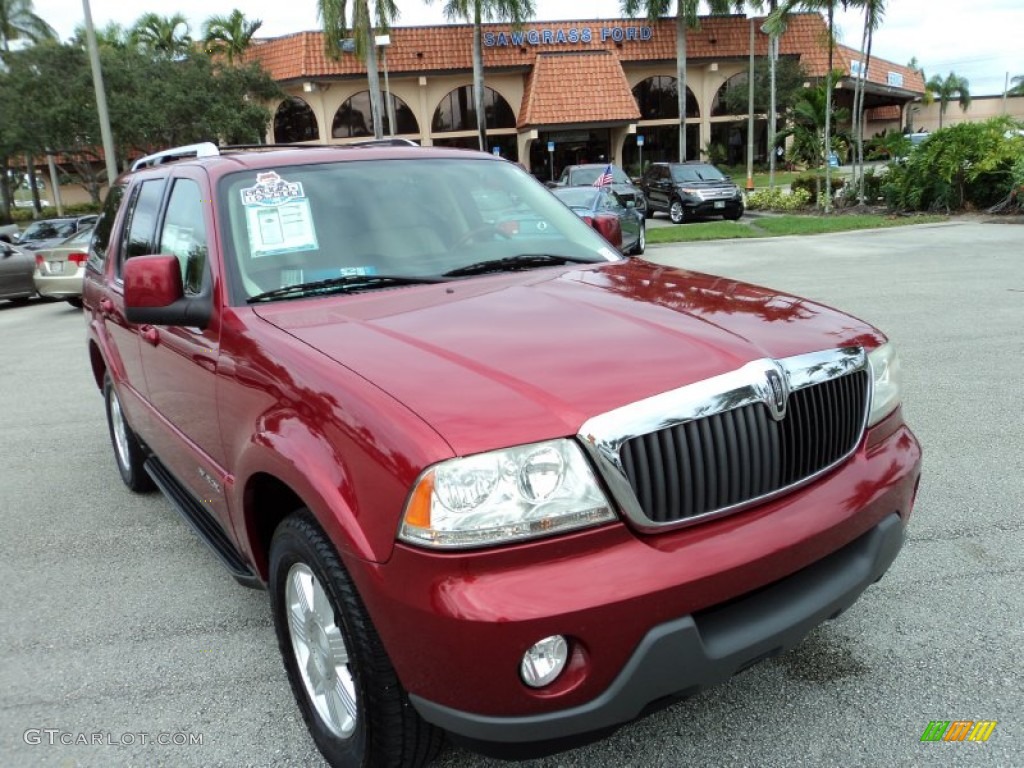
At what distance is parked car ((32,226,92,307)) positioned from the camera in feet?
43.5

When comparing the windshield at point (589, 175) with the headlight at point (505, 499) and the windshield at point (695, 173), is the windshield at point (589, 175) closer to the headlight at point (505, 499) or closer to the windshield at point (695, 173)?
the windshield at point (695, 173)

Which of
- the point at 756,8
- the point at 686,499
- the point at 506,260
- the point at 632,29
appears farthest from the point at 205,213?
the point at 632,29

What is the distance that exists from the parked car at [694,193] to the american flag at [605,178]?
2761mm

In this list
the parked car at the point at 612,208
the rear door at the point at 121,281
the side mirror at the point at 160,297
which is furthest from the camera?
the parked car at the point at 612,208

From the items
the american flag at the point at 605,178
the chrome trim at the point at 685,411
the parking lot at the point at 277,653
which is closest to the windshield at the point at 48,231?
the american flag at the point at 605,178

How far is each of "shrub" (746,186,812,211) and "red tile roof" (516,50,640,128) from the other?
16962 millimetres

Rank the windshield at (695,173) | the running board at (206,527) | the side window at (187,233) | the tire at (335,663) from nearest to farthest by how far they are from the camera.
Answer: the tire at (335,663), the running board at (206,527), the side window at (187,233), the windshield at (695,173)

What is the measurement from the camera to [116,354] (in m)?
4.44

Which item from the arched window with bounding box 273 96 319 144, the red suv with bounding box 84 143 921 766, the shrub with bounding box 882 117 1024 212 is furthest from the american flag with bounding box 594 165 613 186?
the arched window with bounding box 273 96 319 144

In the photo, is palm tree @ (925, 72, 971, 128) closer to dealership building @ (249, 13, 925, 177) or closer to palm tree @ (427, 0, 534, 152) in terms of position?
dealership building @ (249, 13, 925, 177)

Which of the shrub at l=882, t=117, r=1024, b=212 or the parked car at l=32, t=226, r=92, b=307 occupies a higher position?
the shrub at l=882, t=117, r=1024, b=212

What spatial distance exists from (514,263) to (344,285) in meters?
0.72

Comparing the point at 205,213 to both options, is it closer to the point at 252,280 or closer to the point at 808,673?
the point at 252,280

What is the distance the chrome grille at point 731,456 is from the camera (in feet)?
6.58
